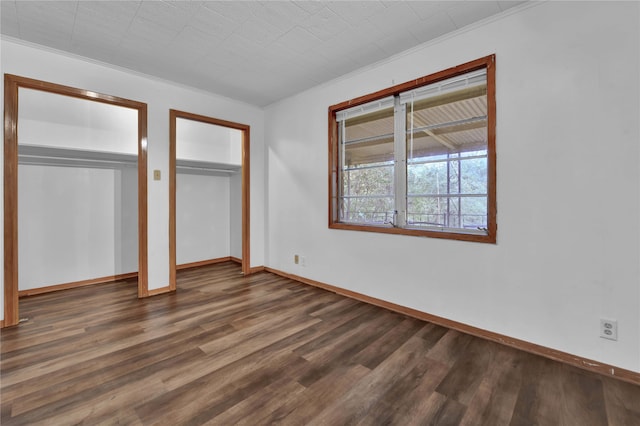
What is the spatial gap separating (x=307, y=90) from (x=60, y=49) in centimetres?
265

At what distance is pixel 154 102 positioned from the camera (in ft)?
11.2

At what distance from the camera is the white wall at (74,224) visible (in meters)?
3.40

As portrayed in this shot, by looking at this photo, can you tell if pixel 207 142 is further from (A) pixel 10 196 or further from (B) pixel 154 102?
(A) pixel 10 196

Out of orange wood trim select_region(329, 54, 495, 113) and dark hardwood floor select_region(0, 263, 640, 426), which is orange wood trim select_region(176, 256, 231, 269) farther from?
orange wood trim select_region(329, 54, 495, 113)

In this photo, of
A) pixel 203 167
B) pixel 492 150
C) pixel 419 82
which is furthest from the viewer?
pixel 203 167

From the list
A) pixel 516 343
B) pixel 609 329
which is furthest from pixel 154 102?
pixel 609 329

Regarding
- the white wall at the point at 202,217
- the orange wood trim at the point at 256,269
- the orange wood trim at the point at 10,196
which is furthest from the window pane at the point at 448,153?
the orange wood trim at the point at 10,196

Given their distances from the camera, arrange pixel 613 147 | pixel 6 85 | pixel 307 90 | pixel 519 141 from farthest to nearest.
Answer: pixel 307 90 → pixel 6 85 → pixel 519 141 → pixel 613 147

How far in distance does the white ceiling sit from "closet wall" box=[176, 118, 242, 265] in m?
1.17

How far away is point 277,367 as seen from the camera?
6.20 ft

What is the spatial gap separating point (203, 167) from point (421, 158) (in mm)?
3502

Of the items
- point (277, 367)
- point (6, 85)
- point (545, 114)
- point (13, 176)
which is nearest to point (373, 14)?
point (545, 114)

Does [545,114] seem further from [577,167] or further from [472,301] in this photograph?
[472,301]

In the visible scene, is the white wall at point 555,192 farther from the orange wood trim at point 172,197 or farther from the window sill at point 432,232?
the orange wood trim at point 172,197
